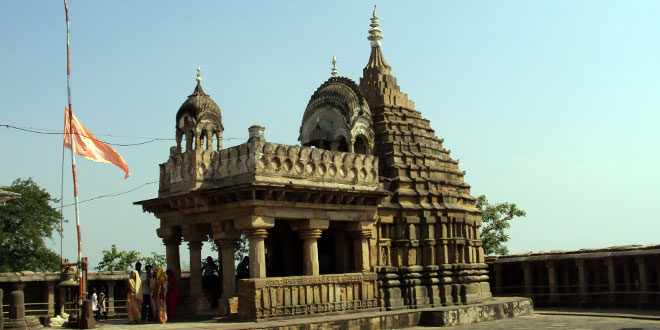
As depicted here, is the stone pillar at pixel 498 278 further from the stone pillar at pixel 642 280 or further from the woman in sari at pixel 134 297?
the woman in sari at pixel 134 297

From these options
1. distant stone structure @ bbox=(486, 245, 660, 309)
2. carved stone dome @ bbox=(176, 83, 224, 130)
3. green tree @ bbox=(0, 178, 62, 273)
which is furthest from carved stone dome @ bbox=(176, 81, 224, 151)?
green tree @ bbox=(0, 178, 62, 273)

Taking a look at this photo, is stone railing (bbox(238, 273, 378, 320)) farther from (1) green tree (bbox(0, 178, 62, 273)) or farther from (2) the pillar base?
(1) green tree (bbox(0, 178, 62, 273))

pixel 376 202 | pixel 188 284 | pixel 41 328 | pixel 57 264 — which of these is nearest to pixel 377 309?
pixel 376 202

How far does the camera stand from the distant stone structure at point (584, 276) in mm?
26188

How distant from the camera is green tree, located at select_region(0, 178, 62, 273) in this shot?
4338 cm

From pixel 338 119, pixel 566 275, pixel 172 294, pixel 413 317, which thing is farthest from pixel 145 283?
pixel 566 275

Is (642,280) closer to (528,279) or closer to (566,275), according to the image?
(566,275)

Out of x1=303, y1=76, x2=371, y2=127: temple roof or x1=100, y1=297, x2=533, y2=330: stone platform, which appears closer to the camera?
x1=100, y1=297, x2=533, y2=330: stone platform

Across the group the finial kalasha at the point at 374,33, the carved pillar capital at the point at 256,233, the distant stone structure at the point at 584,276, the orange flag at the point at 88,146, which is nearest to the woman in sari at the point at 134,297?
the carved pillar capital at the point at 256,233

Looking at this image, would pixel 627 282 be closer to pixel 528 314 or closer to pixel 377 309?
pixel 528 314

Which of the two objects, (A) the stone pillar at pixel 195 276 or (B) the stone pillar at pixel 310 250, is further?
(A) the stone pillar at pixel 195 276

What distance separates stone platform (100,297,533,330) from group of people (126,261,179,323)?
0.49 metres

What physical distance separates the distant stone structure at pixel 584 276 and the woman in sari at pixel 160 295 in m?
14.9

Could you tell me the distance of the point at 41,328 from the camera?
1738 centimetres
